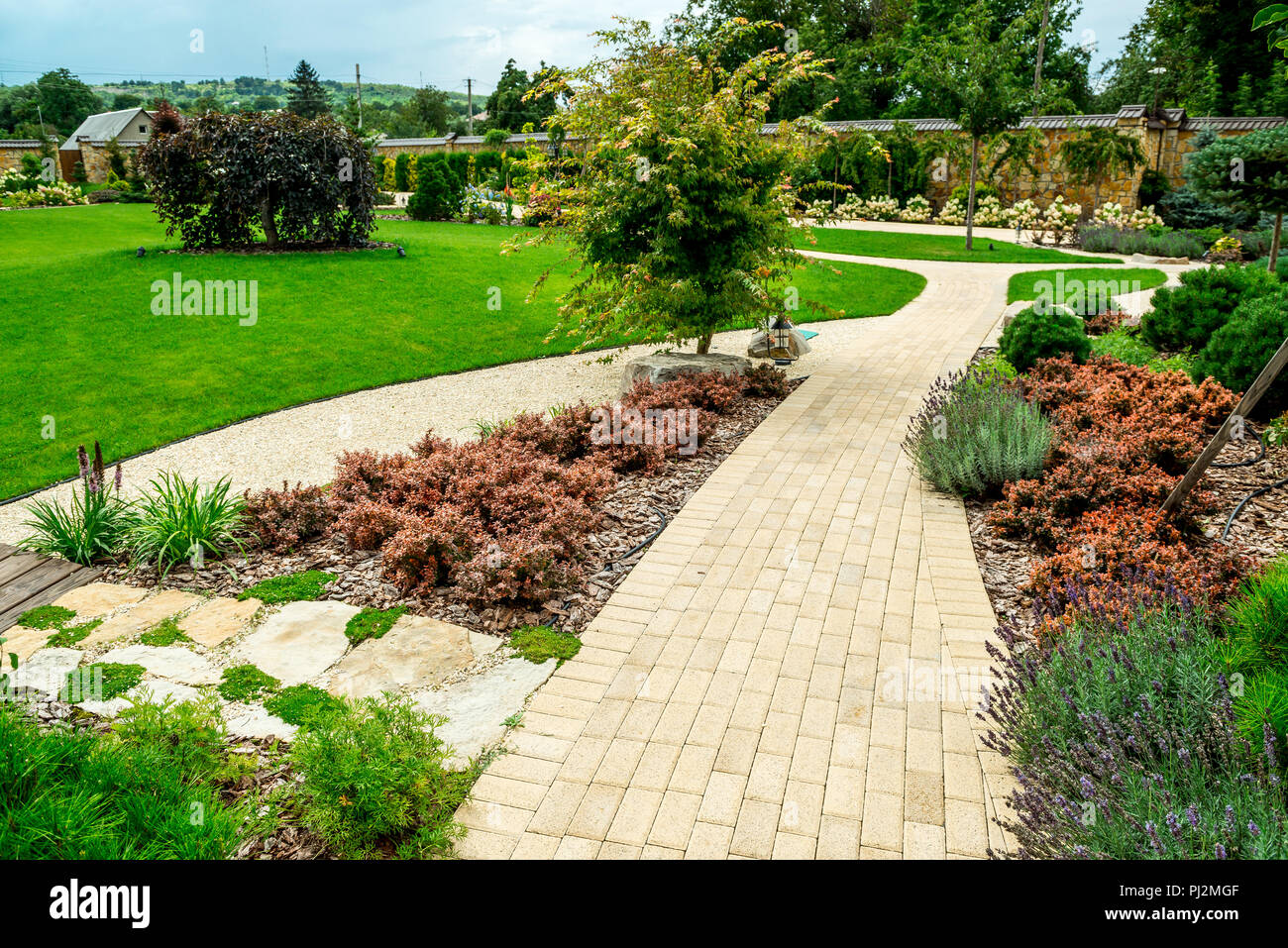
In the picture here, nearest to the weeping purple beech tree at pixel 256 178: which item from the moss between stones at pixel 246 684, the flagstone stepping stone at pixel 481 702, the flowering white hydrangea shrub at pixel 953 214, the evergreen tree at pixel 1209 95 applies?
the moss between stones at pixel 246 684

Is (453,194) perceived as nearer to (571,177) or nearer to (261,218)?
(261,218)

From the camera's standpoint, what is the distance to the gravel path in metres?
7.21

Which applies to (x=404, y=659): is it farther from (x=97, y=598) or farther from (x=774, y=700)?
(x=97, y=598)

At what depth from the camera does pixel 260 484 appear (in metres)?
6.93

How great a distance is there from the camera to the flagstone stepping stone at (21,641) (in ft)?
13.3

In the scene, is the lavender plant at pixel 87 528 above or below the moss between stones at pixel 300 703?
above

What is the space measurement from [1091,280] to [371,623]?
16252mm

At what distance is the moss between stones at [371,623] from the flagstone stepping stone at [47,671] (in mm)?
1253

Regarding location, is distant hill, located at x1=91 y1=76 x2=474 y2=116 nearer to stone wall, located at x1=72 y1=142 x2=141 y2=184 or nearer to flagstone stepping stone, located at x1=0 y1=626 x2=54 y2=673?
stone wall, located at x1=72 y1=142 x2=141 y2=184

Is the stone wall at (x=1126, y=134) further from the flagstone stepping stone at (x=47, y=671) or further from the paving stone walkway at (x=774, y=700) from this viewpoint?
the flagstone stepping stone at (x=47, y=671)

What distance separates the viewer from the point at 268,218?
1655cm

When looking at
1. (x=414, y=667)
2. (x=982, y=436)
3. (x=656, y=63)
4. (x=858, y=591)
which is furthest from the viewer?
(x=656, y=63)

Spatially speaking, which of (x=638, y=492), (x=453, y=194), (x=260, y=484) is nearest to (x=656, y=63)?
(x=638, y=492)
